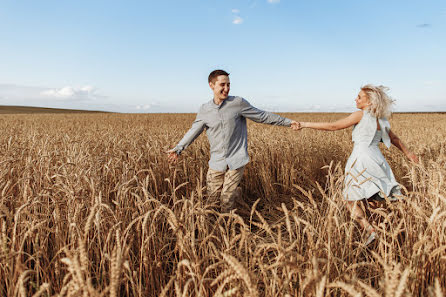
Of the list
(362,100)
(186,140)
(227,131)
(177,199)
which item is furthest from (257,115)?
(177,199)

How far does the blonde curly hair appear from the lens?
276 centimetres

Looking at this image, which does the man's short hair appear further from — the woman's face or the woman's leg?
the woman's leg

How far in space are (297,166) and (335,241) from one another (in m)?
3.22

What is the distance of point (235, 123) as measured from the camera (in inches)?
126

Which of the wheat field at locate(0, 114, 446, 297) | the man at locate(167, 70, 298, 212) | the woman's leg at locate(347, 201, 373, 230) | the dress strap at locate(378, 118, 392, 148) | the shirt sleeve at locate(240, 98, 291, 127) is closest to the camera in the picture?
the woman's leg at locate(347, 201, 373, 230)

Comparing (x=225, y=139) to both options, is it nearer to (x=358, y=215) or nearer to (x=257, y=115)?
(x=257, y=115)

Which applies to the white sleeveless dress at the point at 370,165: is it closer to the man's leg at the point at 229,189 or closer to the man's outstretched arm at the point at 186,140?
the man's leg at the point at 229,189

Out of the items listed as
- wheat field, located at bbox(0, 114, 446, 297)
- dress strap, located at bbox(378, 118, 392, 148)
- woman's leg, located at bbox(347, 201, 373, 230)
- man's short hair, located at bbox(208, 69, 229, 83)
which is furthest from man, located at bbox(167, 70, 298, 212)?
dress strap, located at bbox(378, 118, 392, 148)

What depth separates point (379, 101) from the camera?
2756 mm

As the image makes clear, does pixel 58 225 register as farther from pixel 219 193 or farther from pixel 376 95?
pixel 376 95

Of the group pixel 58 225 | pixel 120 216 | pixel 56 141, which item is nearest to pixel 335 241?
pixel 120 216

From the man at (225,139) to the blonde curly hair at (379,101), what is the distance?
1.27 m

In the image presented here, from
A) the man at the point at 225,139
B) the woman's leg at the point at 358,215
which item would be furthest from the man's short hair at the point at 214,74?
the woman's leg at the point at 358,215

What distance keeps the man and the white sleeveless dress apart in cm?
118
